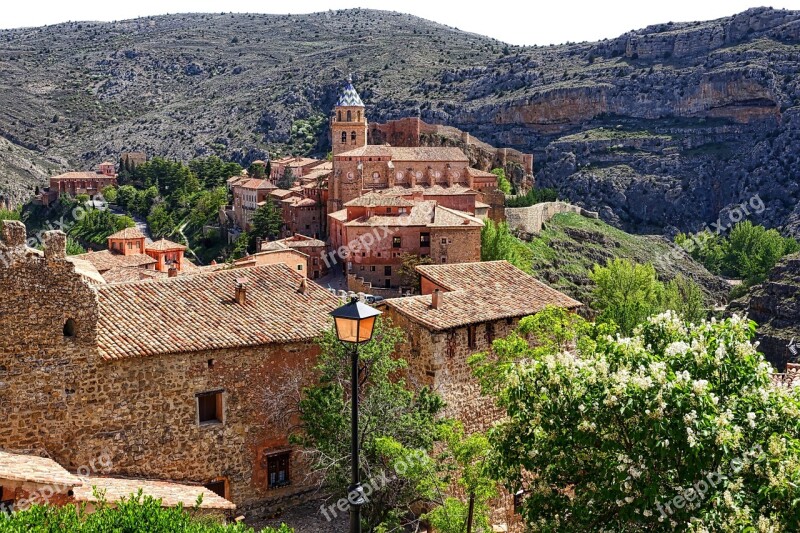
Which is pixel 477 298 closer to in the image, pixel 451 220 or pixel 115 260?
pixel 451 220

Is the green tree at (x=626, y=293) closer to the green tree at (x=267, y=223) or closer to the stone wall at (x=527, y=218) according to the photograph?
the stone wall at (x=527, y=218)

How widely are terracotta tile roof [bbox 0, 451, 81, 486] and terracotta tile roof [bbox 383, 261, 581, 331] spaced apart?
7591 millimetres

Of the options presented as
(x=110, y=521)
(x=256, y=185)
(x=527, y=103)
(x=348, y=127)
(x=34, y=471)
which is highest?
(x=527, y=103)

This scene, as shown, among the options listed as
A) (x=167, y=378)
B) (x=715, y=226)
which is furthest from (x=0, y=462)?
(x=715, y=226)

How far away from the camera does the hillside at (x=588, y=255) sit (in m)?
67.7

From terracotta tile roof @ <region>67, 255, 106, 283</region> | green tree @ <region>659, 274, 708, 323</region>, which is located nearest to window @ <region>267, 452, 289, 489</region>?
terracotta tile roof @ <region>67, 255, 106, 283</region>

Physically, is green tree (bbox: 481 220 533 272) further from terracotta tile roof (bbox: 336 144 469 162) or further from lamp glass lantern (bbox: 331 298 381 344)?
lamp glass lantern (bbox: 331 298 381 344)

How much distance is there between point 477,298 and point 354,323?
10.4 m

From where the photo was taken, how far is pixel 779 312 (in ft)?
192

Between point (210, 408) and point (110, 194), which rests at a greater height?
point (210, 408)

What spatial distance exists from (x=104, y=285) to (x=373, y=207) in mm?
38631

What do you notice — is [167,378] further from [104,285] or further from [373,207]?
[373,207]

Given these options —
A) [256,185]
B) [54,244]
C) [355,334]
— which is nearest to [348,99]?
[256,185]

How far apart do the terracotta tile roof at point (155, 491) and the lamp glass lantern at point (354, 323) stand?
223 inches
